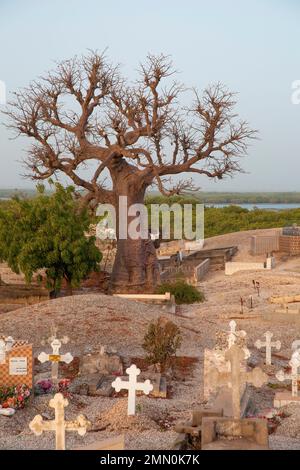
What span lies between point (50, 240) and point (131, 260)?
460 cm

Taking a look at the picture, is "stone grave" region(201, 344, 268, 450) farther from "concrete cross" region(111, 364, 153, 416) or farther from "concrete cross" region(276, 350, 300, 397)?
"concrete cross" region(276, 350, 300, 397)

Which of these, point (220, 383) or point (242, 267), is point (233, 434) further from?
point (242, 267)

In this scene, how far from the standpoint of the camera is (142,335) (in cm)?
1770

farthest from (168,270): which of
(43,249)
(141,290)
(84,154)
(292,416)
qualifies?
(292,416)

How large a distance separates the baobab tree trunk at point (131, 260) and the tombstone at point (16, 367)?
599 inches

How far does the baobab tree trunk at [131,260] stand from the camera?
91.4 feet

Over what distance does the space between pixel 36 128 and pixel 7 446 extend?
66.1ft

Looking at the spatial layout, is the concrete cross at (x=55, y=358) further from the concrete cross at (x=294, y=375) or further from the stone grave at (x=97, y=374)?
the concrete cross at (x=294, y=375)

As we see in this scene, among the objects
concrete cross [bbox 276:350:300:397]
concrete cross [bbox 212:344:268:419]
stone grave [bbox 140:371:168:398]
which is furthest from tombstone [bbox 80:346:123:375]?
concrete cross [bbox 212:344:268:419]

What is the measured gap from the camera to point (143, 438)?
9664 mm

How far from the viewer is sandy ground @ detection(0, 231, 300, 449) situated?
10195mm

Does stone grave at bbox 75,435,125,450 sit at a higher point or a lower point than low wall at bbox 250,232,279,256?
higher

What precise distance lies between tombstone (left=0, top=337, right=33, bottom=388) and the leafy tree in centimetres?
1157

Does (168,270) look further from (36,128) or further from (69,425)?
(69,425)
